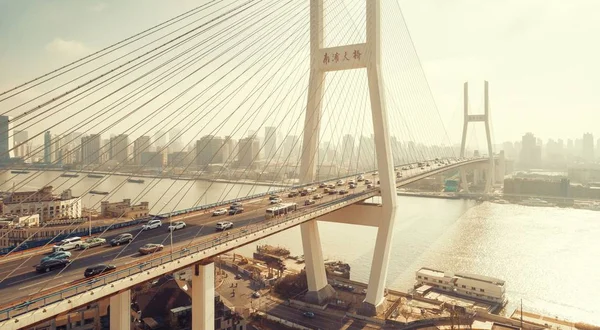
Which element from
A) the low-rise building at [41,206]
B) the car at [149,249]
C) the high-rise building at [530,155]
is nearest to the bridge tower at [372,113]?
the car at [149,249]

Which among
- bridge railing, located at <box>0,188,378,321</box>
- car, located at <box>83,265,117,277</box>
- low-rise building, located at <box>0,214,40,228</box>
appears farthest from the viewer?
low-rise building, located at <box>0,214,40,228</box>

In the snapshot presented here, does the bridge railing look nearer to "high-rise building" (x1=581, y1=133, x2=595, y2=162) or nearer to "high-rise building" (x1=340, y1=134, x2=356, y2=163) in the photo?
"high-rise building" (x1=340, y1=134, x2=356, y2=163)

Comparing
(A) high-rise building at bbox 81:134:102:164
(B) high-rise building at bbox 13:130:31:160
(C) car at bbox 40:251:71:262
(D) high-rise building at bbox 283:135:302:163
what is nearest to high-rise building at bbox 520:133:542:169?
(D) high-rise building at bbox 283:135:302:163

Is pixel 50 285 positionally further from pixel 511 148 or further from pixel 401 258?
pixel 511 148

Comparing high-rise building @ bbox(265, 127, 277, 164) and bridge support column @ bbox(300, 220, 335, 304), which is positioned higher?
high-rise building @ bbox(265, 127, 277, 164)

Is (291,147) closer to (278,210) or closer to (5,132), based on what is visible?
(278,210)

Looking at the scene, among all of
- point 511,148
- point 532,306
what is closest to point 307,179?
point 532,306
